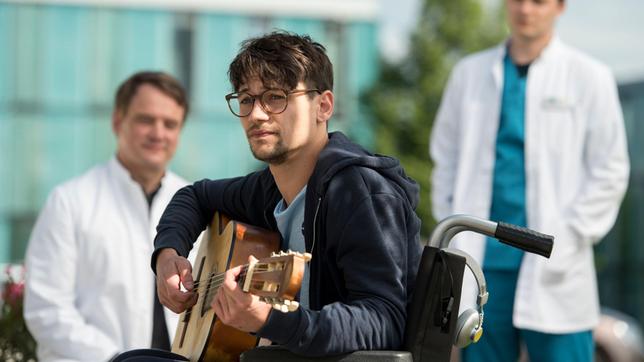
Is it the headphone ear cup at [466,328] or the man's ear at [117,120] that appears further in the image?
the man's ear at [117,120]

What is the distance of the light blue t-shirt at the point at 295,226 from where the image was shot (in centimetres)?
338

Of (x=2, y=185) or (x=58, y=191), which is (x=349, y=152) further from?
(x=2, y=185)

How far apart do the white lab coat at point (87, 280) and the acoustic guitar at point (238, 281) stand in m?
1.28

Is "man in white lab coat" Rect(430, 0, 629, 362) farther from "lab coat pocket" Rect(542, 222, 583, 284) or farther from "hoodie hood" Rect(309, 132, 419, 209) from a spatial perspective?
"hoodie hood" Rect(309, 132, 419, 209)

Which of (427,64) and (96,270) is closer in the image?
(96,270)

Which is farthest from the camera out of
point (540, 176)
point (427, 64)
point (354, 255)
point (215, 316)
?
point (427, 64)

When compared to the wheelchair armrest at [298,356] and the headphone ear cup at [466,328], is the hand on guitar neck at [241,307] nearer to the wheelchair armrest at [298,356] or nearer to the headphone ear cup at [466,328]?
the wheelchair armrest at [298,356]

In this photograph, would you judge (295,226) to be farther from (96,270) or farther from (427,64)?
(427,64)

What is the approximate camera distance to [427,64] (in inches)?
1559

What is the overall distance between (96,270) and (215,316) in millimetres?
2003

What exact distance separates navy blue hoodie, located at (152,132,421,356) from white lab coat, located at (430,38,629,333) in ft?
7.42

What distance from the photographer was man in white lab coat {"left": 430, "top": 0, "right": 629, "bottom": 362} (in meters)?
5.54

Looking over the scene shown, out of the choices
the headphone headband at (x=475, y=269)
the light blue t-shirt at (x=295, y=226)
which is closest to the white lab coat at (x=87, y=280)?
the light blue t-shirt at (x=295, y=226)

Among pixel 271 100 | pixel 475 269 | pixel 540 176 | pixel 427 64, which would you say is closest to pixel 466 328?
pixel 475 269
